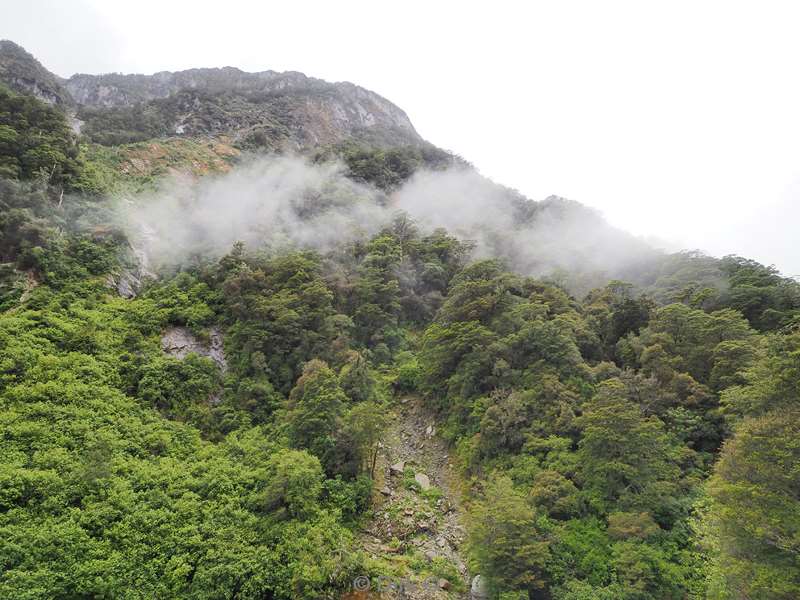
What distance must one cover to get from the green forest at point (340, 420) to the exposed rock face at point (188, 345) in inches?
15.7

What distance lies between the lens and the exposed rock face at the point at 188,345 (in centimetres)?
2558

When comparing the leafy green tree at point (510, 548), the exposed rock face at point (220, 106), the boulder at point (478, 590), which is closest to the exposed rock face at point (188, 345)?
the leafy green tree at point (510, 548)

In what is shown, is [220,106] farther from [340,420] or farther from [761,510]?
[761,510]

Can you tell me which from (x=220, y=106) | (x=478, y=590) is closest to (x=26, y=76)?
(x=220, y=106)

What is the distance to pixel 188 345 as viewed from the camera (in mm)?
26312

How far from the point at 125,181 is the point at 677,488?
181ft

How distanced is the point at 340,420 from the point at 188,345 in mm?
12607

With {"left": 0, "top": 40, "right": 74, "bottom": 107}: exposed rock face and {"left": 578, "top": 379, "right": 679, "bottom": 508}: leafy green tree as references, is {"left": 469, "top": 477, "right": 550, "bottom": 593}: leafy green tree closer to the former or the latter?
{"left": 578, "top": 379, "right": 679, "bottom": 508}: leafy green tree

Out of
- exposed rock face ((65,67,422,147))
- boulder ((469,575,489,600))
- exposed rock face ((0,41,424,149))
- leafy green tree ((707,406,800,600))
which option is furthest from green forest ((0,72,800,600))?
exposed rock face ((65,67,422,147))

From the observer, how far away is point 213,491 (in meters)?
17.0

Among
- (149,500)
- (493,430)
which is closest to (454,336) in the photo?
(493,430)

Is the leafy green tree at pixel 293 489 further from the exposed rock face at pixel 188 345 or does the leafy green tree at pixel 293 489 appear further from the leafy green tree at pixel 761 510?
the leafy green tree at pixel 761 510

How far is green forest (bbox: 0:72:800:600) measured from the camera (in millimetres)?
13398

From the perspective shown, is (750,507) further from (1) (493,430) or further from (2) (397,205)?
(2) (397,205)
